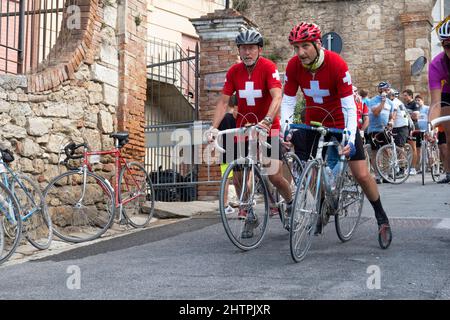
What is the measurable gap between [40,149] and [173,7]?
1452cm

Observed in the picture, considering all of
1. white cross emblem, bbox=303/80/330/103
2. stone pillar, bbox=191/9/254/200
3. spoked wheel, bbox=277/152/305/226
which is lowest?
spoked wheel, bbox=277/152/305/226

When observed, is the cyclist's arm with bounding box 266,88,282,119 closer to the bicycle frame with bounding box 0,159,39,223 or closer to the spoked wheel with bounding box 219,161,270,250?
the spoked wheel with bounding box 219,161,270,250

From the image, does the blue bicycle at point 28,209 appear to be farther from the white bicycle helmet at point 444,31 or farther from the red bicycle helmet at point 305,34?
the white bicycle helmet at point 444,31

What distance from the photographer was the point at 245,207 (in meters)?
6.02

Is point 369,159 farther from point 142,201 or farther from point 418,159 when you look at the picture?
point 142,201

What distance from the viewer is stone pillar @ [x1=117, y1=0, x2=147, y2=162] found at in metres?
9.52

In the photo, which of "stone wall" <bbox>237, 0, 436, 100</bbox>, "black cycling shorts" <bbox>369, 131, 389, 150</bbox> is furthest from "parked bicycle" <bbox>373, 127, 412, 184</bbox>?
"stone wall" <bbox>237, 0, 436, 100</bbox>

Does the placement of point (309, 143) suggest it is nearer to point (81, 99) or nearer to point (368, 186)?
point (368, 186)

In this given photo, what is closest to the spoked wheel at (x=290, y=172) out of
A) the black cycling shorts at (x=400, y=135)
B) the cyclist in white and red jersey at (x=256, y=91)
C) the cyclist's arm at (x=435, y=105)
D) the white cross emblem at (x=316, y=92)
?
the cyclist in white and red jersey at (x=256, y=91)

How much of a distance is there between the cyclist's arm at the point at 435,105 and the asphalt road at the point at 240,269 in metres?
1.11

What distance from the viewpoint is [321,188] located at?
18.4ft

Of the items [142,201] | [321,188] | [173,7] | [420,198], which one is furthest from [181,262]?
[173,7]

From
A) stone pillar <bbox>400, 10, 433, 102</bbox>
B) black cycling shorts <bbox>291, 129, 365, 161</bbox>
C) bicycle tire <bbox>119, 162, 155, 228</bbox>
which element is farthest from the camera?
stone pillar <bbox>400, 10, 433, 102</bbox>

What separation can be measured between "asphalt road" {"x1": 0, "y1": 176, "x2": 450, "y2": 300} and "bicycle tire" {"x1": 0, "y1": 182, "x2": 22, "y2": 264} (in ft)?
0.83
